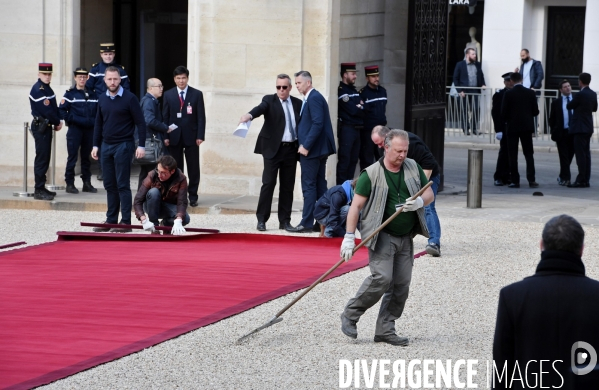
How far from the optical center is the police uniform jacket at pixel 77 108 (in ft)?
53.8

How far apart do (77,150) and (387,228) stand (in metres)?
8.73

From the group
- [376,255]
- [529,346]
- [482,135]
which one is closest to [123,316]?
[376,255]

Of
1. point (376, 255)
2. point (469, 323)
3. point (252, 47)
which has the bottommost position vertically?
point (469, 323)

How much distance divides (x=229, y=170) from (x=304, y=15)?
2363 mm

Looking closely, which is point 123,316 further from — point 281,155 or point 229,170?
point 229,170

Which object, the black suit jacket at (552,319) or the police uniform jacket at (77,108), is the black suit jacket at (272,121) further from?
the black suit jacket at (552,319)

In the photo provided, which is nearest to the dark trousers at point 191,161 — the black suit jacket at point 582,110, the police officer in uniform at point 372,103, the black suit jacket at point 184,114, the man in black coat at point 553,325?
the black suit jacket at point 184,114

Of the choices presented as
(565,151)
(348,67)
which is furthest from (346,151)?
(565,151)

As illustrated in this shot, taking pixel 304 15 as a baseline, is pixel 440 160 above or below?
below

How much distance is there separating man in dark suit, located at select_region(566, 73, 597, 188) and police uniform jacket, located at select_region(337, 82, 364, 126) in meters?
3.95

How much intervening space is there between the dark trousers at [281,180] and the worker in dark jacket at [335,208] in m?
1.18

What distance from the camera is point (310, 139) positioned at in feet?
44.8

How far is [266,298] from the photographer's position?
9992 millimetres

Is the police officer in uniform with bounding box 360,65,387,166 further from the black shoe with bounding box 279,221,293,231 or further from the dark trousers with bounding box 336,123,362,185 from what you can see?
the black shoe with bounding box 279,221,293,231
